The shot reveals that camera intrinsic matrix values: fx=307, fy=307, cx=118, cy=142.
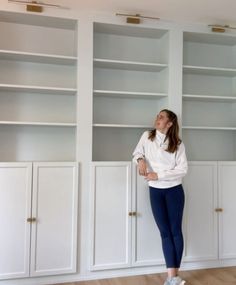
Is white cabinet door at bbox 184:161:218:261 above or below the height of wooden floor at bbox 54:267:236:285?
above

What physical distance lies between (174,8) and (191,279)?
247 centimetres

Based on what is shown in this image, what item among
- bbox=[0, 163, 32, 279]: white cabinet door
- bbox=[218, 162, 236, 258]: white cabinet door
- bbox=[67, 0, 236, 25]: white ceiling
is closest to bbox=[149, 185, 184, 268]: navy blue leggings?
bbox=[218, 162, 236, 258]: white cabinet door

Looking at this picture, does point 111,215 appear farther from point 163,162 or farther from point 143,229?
point 163,162

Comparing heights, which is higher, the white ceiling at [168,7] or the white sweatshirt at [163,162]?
the white ceiling at [168,7]

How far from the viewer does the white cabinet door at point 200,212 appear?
3014 mm

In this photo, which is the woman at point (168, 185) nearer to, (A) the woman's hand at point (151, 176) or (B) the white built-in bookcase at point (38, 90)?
(A) the woman's hand at point (151, 176)

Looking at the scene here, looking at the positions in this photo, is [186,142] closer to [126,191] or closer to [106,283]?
[126,191]

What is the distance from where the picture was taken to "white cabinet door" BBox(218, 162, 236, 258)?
10.2 ft

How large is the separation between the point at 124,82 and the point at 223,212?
1681 millimetres

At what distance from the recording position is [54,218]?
2.69m

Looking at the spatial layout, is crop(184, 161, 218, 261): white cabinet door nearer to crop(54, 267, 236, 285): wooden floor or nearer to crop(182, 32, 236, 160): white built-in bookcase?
crop(54, 267, 236, 285): wooden floor

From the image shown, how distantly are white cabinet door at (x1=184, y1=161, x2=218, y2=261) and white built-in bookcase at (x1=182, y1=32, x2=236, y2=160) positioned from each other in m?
0.39

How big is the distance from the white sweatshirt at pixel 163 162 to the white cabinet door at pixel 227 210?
0.65m

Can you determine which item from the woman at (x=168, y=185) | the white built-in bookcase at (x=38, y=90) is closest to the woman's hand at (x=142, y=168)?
the woman at (x=168, y=185)
